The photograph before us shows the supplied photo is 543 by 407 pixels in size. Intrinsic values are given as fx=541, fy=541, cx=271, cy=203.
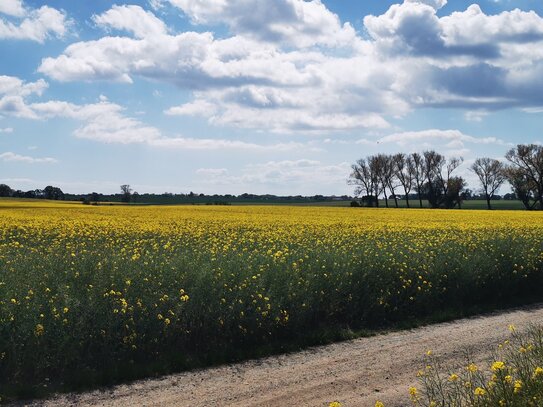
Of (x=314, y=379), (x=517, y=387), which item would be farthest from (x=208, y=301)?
(x=517, y=387)

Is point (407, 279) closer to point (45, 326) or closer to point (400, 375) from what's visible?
point (400, 375)

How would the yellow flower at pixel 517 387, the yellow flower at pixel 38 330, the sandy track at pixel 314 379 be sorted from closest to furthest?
the yellow flower at pixel 517 387 → the sandy track at pixel 314 379 → the yellow flower at pixel 38 330

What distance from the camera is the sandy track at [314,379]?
6824 millimetres

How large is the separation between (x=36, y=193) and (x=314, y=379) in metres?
100

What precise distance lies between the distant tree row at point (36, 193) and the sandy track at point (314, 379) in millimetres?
94315

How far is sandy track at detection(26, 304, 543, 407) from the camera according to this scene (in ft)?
22.4

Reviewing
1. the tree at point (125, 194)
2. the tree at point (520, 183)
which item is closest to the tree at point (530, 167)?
the tree at point (520, 183)

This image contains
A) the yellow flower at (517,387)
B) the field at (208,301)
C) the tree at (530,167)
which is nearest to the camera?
the yellow flower at (517,387)

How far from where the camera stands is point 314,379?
7.59 m

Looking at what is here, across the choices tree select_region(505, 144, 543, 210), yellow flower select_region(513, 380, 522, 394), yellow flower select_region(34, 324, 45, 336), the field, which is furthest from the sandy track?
tree select_region(505, 144, 543, 210)

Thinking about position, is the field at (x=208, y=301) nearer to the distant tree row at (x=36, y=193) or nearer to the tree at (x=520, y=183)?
the tree at (x=520, y=183)

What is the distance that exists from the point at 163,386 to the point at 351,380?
102 inches

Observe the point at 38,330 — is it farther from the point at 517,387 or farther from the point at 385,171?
the point at 385,171

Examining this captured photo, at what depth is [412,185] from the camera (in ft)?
335
